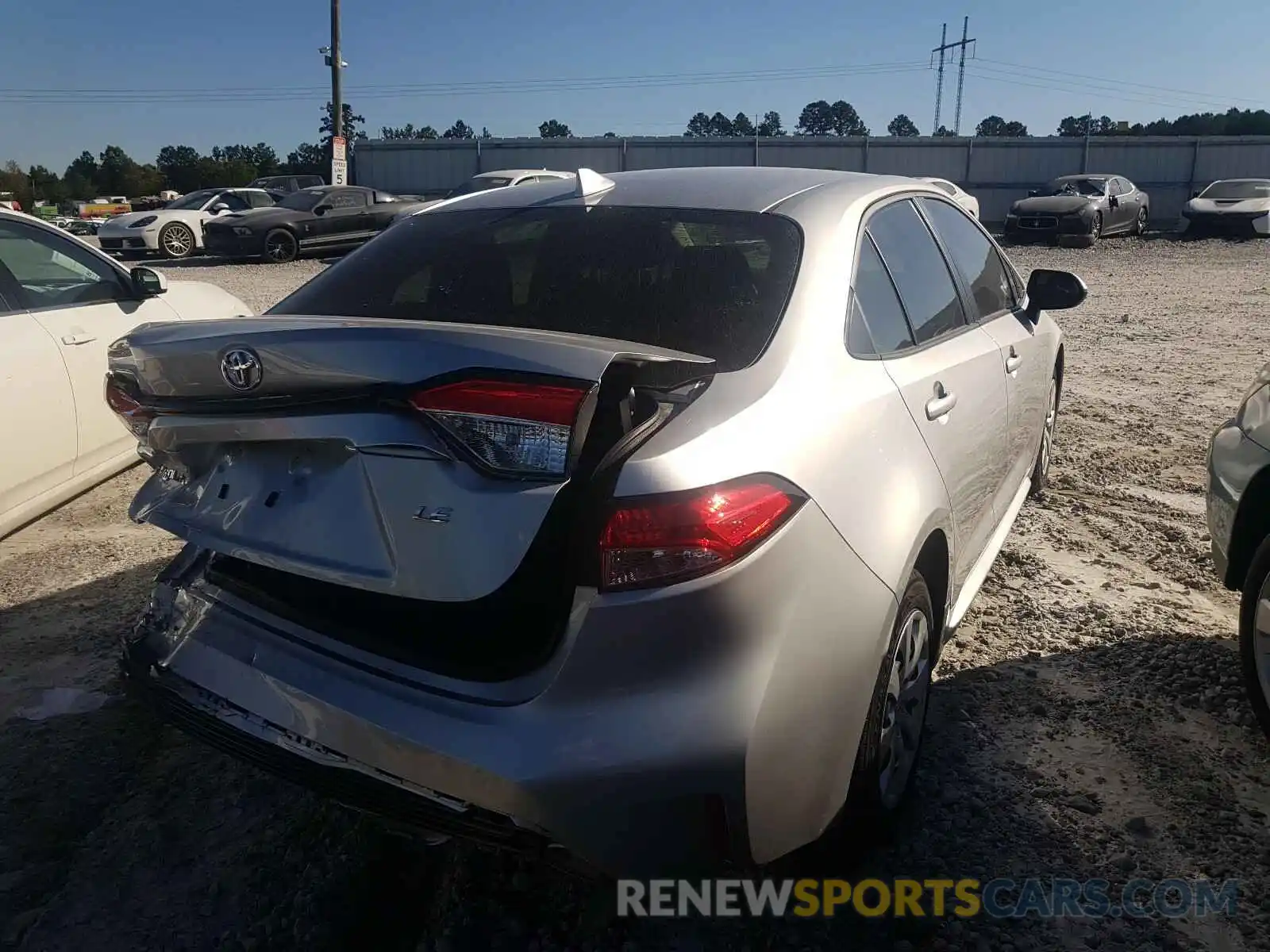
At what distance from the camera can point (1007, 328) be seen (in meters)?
3.69

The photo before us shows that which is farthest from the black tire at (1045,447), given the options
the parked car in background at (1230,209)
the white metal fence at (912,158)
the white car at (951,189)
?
the white metal fence at (912,158)

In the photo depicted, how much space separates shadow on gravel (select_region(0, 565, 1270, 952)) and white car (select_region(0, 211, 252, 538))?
1.71 metres

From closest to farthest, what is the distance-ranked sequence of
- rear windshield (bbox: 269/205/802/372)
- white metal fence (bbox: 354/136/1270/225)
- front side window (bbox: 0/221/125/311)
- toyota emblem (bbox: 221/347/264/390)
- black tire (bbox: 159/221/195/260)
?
toyota emblem (bbox: 221/347/264/390), rear windshield (bbox: 269/205/802/372), front side window (bbox: 0/221/125/311), black tire (bbox: 159/221/195/260), white metal fence (bbox: 354/136/1270/225)

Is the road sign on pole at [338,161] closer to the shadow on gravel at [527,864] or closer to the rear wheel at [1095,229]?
the rear wheel at [1095,229]

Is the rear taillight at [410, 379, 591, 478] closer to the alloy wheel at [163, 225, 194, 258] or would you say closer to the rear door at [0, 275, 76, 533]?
the rear door at [0, 275, 76, 533]

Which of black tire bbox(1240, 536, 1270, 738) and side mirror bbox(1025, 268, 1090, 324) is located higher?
side mirror bbox(1025, 268, 1090, 324)

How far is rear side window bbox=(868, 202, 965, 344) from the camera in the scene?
9.22ft

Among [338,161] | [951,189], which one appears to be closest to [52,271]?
[951,189]

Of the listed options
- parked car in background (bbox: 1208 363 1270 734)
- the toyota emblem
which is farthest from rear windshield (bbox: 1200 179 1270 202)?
the toyota emblem

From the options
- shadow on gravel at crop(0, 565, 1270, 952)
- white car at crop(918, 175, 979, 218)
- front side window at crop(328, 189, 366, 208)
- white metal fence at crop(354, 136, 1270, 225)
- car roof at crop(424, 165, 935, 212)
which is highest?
white metal fence at crop(354, 136, 1270, 225)

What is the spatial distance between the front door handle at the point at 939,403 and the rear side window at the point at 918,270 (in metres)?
0.17

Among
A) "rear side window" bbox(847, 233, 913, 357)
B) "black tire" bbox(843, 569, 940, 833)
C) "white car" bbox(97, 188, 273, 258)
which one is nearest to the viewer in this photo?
"black tire" bbox(843, 569, 940, 833)

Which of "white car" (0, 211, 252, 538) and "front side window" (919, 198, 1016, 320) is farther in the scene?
"white car" (0, 211, 252, 538)

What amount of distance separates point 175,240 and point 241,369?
2026 cm
